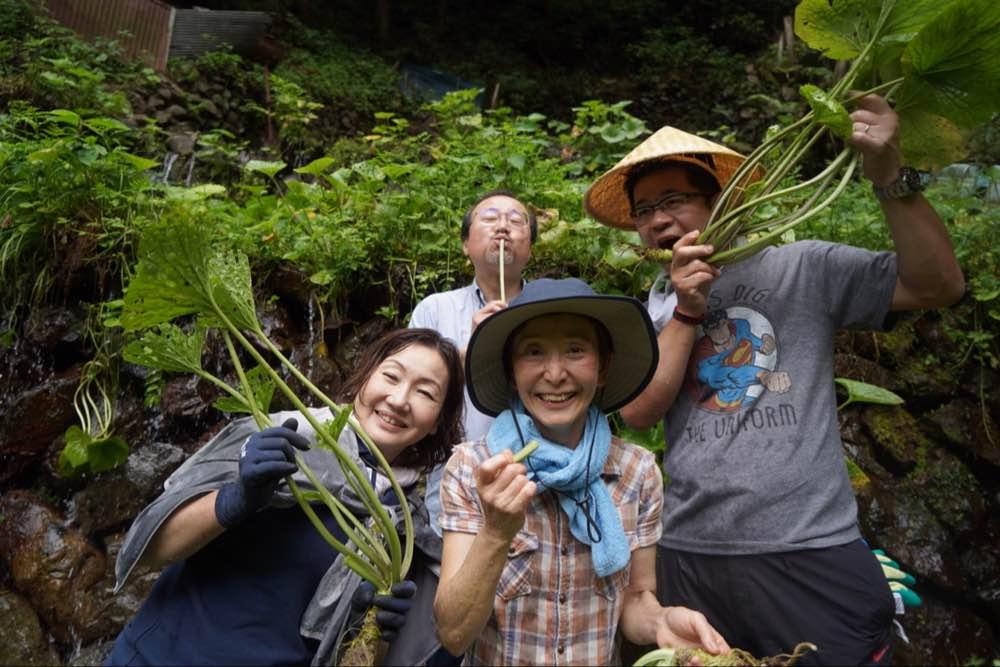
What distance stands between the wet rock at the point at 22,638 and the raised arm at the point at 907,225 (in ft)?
15.3

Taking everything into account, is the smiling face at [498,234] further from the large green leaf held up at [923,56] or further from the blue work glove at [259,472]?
the blue work glove at [259,472]

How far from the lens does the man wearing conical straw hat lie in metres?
1.69

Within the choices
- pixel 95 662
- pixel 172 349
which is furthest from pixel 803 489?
pixel 95 662

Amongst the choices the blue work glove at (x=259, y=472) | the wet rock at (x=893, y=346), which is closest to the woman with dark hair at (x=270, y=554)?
the blue work glove at (x=259, y=472)

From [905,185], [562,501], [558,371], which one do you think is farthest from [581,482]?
[905,185]

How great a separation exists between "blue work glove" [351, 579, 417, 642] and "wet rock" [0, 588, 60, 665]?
3381 millimetres

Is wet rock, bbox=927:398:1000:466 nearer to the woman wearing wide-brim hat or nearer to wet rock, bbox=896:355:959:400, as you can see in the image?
wet rock, bbox=896:355:959:400

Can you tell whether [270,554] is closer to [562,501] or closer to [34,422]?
[562,501]

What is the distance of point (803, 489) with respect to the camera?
69.2 inches

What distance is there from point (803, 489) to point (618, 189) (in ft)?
4.00

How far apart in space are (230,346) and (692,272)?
3.97 ft

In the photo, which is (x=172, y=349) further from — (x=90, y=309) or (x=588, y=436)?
(x=90, y=309)

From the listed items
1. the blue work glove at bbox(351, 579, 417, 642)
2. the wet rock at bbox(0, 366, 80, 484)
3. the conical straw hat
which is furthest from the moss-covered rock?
the wet rock at bbox(0, 366, 80, 484)

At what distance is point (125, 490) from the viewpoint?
4156mm
